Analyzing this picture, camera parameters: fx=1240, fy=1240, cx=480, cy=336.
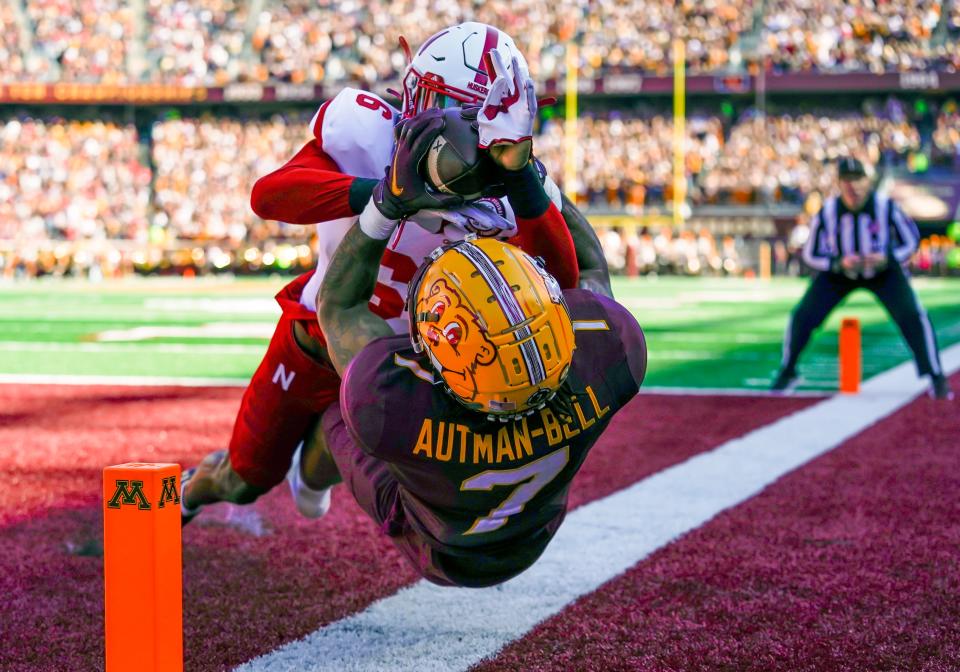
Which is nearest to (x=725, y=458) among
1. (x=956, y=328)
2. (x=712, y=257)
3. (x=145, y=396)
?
(x=145, y=396)

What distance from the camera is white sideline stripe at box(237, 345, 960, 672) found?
290 cm

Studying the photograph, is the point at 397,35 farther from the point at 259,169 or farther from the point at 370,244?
the point at 370,244

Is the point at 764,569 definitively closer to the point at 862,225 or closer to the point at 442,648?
the point at 442,648

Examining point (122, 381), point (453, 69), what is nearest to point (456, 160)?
point (453, 69)

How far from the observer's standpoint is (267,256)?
3281 cm

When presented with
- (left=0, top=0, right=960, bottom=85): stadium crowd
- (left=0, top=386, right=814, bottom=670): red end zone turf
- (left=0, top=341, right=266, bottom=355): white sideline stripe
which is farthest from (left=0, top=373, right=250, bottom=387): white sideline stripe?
(left=0, top=0, right=960, bottom=85): stadium crowd

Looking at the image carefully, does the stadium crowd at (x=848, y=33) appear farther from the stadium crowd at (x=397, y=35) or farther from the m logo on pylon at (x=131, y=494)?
the m logo on pylon at (x=131, y=494)

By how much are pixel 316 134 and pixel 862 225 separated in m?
5.83

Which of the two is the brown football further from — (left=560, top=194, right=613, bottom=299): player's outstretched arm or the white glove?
(left=560, top=194, right=613, bottom=299): player's outstretched arm

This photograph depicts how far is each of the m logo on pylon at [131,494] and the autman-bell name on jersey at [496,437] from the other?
497 mm

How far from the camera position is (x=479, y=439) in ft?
7.72

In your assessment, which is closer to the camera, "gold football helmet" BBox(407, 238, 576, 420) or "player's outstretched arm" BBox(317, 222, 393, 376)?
"gold football helmet" BBox(407, 238, 576, 420)

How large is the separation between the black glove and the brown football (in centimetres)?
2

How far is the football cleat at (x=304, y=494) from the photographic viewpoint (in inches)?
141
